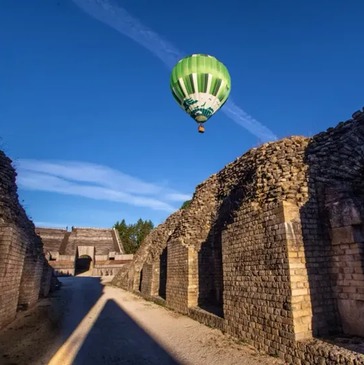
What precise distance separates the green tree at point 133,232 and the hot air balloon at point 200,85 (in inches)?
1397

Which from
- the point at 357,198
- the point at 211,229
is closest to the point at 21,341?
the point at 211,229

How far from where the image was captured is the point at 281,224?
5918 mm

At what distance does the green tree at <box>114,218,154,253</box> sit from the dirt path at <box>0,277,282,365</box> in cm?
3236

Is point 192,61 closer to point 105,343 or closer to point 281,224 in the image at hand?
point 281,224

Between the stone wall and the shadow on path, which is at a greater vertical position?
the stone wall

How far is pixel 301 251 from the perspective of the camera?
5.73 m

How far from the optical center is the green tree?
142ft

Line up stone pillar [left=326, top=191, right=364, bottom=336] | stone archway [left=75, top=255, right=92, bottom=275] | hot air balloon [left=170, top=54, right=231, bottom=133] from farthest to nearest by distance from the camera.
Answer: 1. stone archway [left=75, top=255, right=92, bottom=275]
2. hot air balloon [left=170, top=54, right=231, bottom=133]
3. stone pillar [left=326, top=191, right=364, bottom=336]

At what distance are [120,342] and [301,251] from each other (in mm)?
4877

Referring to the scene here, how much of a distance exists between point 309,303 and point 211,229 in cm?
550

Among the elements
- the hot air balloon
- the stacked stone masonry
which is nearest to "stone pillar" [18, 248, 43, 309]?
the stacked stone masonry

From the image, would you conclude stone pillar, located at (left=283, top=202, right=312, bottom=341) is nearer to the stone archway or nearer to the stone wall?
the stone wall

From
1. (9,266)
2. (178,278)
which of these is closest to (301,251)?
(178,278)

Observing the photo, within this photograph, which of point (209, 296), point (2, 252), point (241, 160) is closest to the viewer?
point (2, 252)
